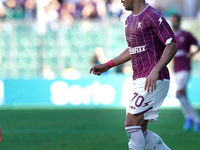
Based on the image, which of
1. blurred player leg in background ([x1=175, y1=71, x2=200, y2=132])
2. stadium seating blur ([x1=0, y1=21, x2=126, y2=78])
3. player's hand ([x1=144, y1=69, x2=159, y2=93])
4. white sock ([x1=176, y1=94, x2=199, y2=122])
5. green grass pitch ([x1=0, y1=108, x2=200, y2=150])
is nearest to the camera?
player's hand ([x1=144, y1=69, x2=159, y2=93])

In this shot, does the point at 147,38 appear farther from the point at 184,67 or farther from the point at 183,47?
the point at 184,67

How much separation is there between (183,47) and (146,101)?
17.4 ft

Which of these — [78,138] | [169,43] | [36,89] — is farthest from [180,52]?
[36,89]

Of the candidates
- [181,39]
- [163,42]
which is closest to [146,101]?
[163,42]

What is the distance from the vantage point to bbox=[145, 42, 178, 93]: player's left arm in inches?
156

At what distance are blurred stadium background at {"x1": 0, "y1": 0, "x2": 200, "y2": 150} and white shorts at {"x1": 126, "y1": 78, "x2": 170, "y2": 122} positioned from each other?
5924mm

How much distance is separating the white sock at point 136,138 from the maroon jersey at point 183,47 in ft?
17.5

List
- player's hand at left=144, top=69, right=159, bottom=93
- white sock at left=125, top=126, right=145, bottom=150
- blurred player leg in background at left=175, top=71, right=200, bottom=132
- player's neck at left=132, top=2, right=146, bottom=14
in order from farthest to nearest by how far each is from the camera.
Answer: blurred player leg in background at left=175, top=71, right=200, bottom=132, player's neck at left=132, top=2, right=146, bottom=14, white sock at left=125, top=126, right=145, bottom=150, player's hand at left=144, top=69, right=159, bottom=93

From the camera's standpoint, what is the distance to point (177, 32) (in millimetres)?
9234

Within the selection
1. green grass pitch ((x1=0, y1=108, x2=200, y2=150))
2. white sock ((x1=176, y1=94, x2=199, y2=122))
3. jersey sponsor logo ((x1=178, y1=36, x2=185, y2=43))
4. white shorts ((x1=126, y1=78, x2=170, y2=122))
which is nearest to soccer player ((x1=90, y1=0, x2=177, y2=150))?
white shorts ((x1=126, y1=78, x2=170, y2=122))

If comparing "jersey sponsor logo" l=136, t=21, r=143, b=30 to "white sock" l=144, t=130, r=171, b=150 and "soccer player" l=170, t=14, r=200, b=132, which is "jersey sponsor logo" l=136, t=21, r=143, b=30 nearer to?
"white sock" l=144, t=130, r=171, b=150

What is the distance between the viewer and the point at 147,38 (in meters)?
4.27

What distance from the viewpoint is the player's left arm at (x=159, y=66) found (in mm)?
3953

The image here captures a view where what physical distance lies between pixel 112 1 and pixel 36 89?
548 centimetres
